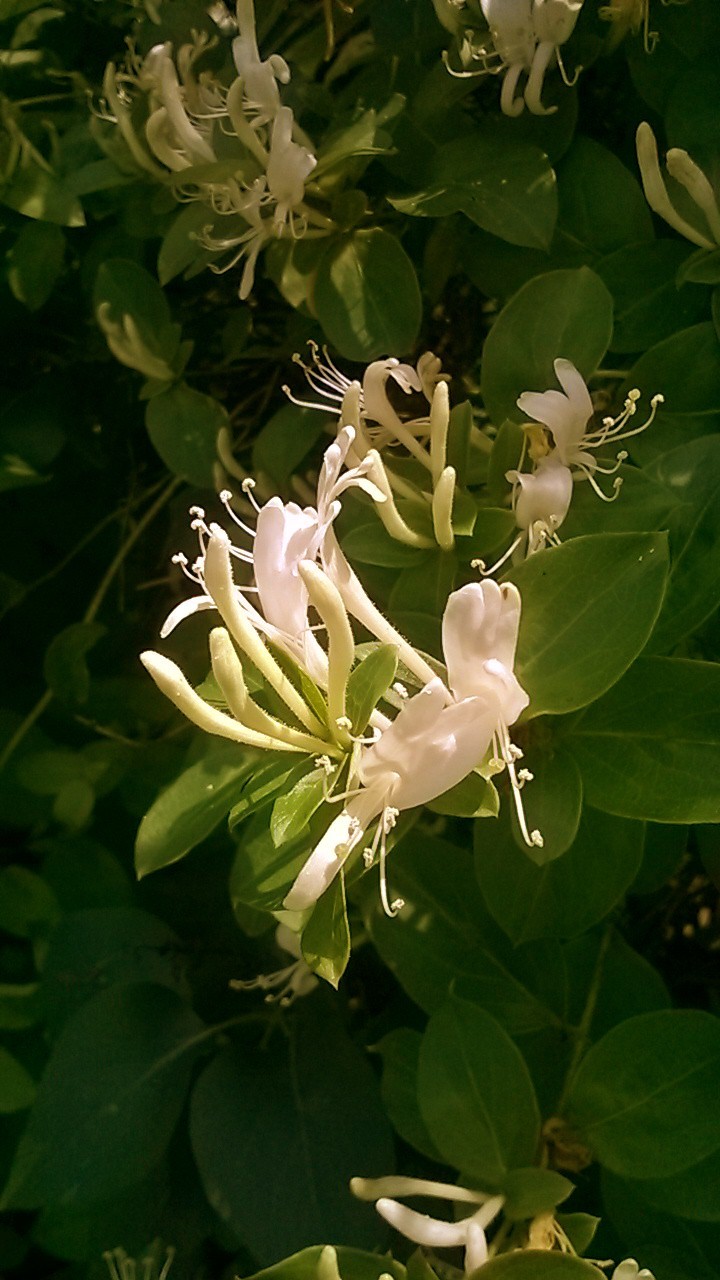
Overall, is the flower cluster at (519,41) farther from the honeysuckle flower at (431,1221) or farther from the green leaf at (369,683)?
the honeysuckle flower at (431,1221)

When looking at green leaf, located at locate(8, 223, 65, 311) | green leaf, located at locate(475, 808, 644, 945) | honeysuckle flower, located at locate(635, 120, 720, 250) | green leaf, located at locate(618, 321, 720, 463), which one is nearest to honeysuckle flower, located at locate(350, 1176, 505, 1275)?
green leaf, located at locate(475, 808, 644, 945)

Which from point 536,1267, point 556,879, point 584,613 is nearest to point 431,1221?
point 536,1267

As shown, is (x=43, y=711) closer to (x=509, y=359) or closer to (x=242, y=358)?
(x=242, y=358)

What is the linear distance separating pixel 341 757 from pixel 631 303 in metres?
0.30

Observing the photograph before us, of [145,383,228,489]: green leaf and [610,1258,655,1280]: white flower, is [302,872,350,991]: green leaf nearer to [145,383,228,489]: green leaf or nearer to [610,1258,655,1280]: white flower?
[610,1258,655,1280]: white flower

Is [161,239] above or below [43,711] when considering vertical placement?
above

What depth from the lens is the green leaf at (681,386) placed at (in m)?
0.54

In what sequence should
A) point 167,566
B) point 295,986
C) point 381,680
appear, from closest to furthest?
point 381,680, point 295,986, point 167,566

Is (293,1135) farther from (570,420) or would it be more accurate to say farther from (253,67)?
(253,67)

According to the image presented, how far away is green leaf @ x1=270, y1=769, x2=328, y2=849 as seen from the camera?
40cm

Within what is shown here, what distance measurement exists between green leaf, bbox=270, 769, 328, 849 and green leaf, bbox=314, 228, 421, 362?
26cm

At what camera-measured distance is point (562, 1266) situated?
43 centimetres

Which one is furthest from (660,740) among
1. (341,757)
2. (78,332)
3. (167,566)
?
(78,332)

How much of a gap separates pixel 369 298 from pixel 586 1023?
40 cm
